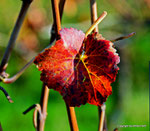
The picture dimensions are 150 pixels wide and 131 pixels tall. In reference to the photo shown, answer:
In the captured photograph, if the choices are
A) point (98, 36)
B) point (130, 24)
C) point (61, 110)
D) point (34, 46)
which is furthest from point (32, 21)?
point (98, 36)

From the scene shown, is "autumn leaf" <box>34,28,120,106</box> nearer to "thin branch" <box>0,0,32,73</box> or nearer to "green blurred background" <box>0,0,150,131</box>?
"thin branch" <box>0,0,32,73</box>

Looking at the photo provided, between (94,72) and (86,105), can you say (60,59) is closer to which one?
(94,72)

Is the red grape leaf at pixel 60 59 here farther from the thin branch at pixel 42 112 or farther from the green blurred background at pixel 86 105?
the green blurred background at pixel 86 105

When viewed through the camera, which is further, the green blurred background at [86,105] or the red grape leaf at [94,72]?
the green blurred background at [86,105]

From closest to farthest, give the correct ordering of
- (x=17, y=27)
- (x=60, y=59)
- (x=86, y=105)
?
(x=60, y=59)
(x=17, y=27)
(x=86, y=105)

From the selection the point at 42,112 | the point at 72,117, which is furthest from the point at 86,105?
the point at 72,117

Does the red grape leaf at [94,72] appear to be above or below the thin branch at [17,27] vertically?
below

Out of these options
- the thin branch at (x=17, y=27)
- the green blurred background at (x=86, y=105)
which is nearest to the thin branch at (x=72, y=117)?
the thin branch at (x=17, y=27)

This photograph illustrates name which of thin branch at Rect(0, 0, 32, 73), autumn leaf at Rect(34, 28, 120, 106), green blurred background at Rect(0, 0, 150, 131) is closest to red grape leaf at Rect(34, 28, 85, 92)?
autumn leaf at Rect(34, 28, 120, 106)

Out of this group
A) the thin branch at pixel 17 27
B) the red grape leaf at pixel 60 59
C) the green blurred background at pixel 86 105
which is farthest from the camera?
the green blurred background at pixel 86 105
